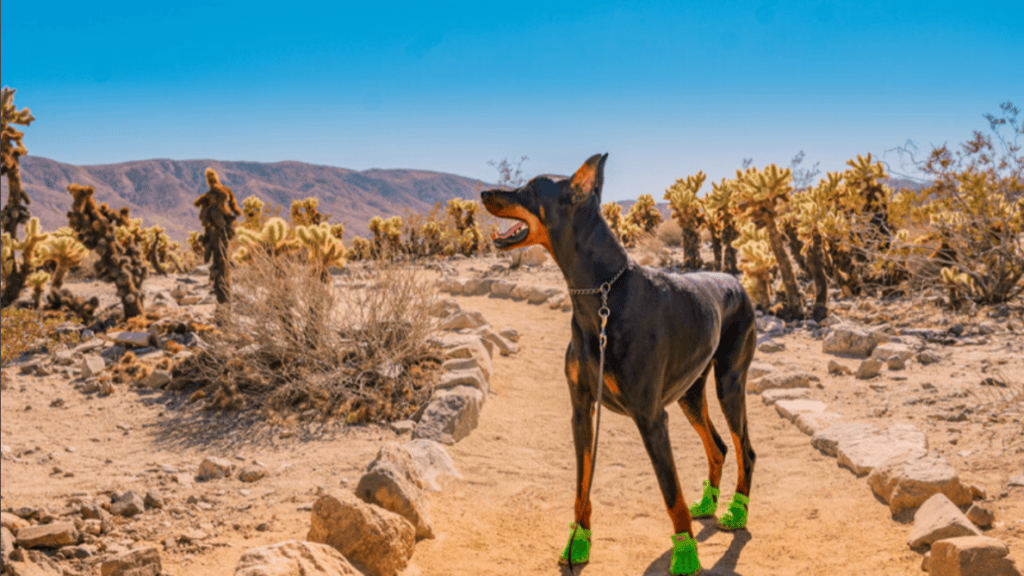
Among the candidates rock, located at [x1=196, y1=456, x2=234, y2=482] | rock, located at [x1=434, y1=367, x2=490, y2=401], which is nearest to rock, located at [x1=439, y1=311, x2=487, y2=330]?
rock, located at [x1=434, y1=367, x2=490, y2=401]

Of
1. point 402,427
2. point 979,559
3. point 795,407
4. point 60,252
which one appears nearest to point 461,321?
point 402,427

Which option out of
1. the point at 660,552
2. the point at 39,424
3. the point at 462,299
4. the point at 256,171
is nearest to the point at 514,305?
the point at 462,299

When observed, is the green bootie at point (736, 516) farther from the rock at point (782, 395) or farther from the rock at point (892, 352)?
the rock at point (892, 352)

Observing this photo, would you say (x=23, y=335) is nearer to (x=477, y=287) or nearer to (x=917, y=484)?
(x=917, y=484)

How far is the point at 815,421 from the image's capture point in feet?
18.1

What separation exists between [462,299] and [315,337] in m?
7.64

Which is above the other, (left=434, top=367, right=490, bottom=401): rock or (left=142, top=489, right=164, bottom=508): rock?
(left=434, top=367, right=490, bottom=401): rock

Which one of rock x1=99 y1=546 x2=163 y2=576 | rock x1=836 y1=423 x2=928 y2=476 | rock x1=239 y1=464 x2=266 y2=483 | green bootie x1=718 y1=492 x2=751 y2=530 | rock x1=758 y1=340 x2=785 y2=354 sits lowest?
rock x1=239 y1=464 x2=266 y2=483

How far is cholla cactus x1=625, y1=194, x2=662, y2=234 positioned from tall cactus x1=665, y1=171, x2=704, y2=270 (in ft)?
26.5

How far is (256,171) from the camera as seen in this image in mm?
124438

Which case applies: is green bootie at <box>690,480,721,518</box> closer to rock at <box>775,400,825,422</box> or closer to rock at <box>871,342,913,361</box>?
rock at <box>775,400,825,422</box>

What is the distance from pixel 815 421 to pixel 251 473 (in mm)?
4478

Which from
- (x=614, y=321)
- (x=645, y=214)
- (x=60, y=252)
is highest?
(x=645, y=214)

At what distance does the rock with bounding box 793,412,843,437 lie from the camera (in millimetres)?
5395
